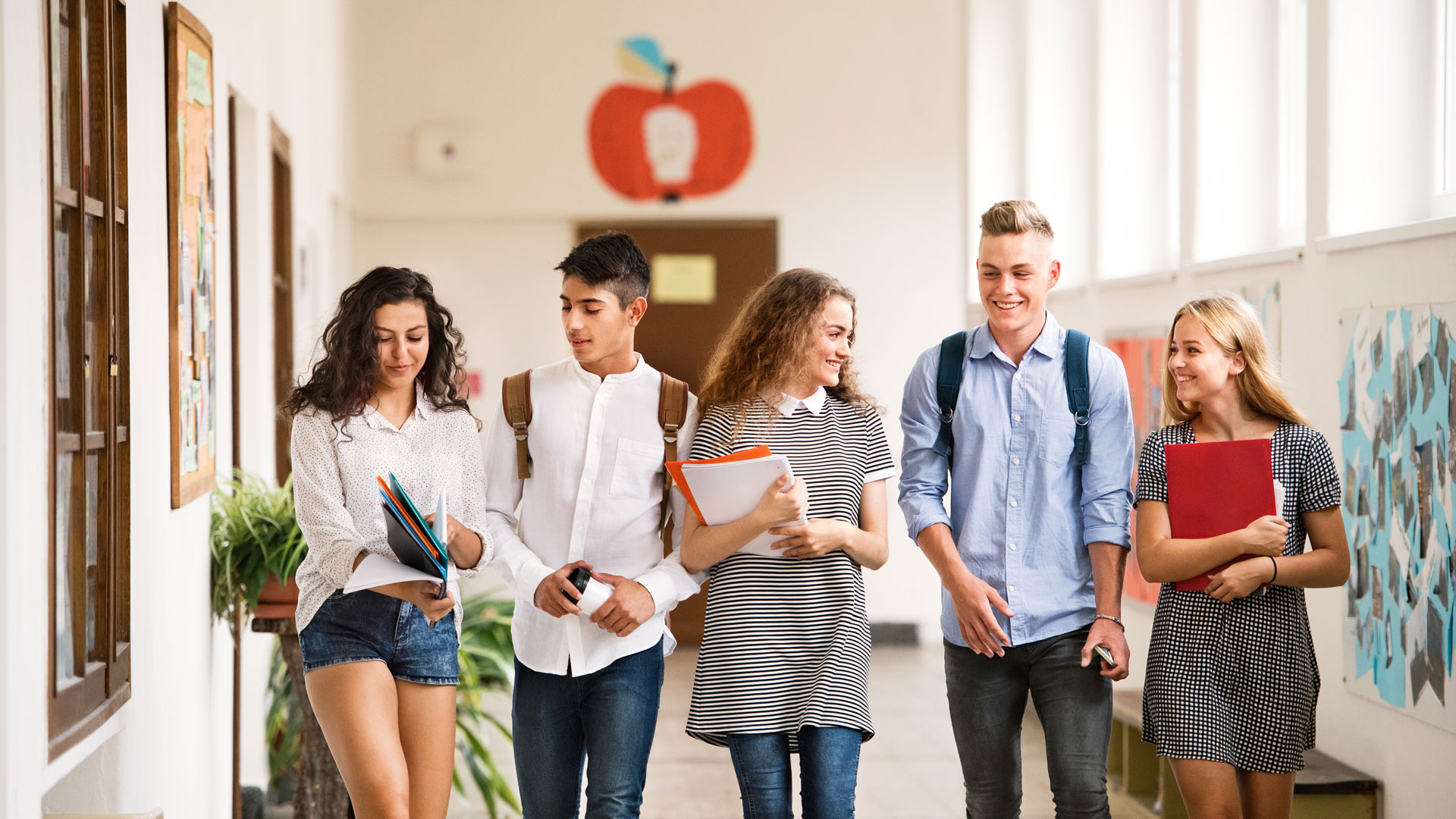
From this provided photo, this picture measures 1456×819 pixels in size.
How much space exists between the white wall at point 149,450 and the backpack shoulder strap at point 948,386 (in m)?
1.20

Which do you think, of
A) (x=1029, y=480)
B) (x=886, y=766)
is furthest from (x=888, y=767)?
(x=1029, y=480)

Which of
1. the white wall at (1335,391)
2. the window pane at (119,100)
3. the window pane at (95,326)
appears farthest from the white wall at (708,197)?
the window pane at (95,326)

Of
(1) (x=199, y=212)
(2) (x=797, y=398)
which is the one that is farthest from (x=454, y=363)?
(1) (x=199, y=212)

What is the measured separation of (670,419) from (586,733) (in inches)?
22.5

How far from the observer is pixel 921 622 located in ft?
23.4

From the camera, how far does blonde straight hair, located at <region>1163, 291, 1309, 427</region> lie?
2.28 meters

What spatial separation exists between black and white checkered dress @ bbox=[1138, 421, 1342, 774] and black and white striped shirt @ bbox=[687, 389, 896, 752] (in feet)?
1.82

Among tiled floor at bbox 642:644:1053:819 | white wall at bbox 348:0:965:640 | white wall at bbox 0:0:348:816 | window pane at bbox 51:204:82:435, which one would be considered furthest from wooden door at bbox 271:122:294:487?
window pane at bbox 51:204:82:435

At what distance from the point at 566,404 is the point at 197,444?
1.24m

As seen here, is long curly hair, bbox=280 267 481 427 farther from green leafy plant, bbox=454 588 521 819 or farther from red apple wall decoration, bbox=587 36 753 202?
red apple wall decoration, bbox=587 36 753 202

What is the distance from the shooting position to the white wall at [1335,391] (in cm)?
288

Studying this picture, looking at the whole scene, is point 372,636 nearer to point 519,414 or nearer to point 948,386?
point 519,414

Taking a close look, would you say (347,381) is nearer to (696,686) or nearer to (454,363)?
(454,363)

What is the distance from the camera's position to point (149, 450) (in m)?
2.53
